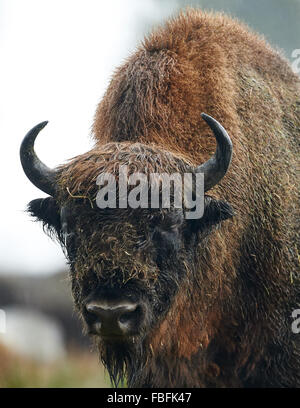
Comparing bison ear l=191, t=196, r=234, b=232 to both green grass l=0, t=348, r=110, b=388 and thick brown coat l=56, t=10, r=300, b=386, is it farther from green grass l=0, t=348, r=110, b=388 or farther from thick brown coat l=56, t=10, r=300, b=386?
green grass l=0, t=348, r=110, b=388

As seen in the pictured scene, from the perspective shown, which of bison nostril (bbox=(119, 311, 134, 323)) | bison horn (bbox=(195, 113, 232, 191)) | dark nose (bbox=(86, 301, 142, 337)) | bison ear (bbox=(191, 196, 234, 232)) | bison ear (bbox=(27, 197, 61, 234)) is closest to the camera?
dark nose (bbox=(86, 301, 142, 337))

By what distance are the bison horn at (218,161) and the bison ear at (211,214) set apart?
0.52 ft

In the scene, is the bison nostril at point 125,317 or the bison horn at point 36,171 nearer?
the bison nostril at point 125,317

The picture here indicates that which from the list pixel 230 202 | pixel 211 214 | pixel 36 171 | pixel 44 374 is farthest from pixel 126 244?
pixel 44 374

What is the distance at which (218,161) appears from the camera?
5.71m

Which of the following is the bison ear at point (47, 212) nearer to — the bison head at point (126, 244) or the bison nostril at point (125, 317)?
the bison head at point (126, 244)

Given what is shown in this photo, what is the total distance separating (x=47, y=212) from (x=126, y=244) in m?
1.24

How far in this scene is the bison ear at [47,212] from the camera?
603 centimetres

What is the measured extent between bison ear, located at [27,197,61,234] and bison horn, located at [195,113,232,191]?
1.29 meters

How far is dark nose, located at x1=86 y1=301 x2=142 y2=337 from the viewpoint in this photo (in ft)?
16.1

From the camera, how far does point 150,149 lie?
5.82m

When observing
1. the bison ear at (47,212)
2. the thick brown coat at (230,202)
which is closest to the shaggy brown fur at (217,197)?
the thick brown coat at (230,202)

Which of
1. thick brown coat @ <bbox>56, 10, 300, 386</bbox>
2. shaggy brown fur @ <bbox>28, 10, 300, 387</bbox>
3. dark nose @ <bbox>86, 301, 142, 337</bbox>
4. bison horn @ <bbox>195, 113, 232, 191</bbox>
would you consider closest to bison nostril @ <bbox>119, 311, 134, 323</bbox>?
dark nose @ <bbox>86, 301, 142, 337</bbox>

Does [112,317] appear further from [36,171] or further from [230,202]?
[230,202]
